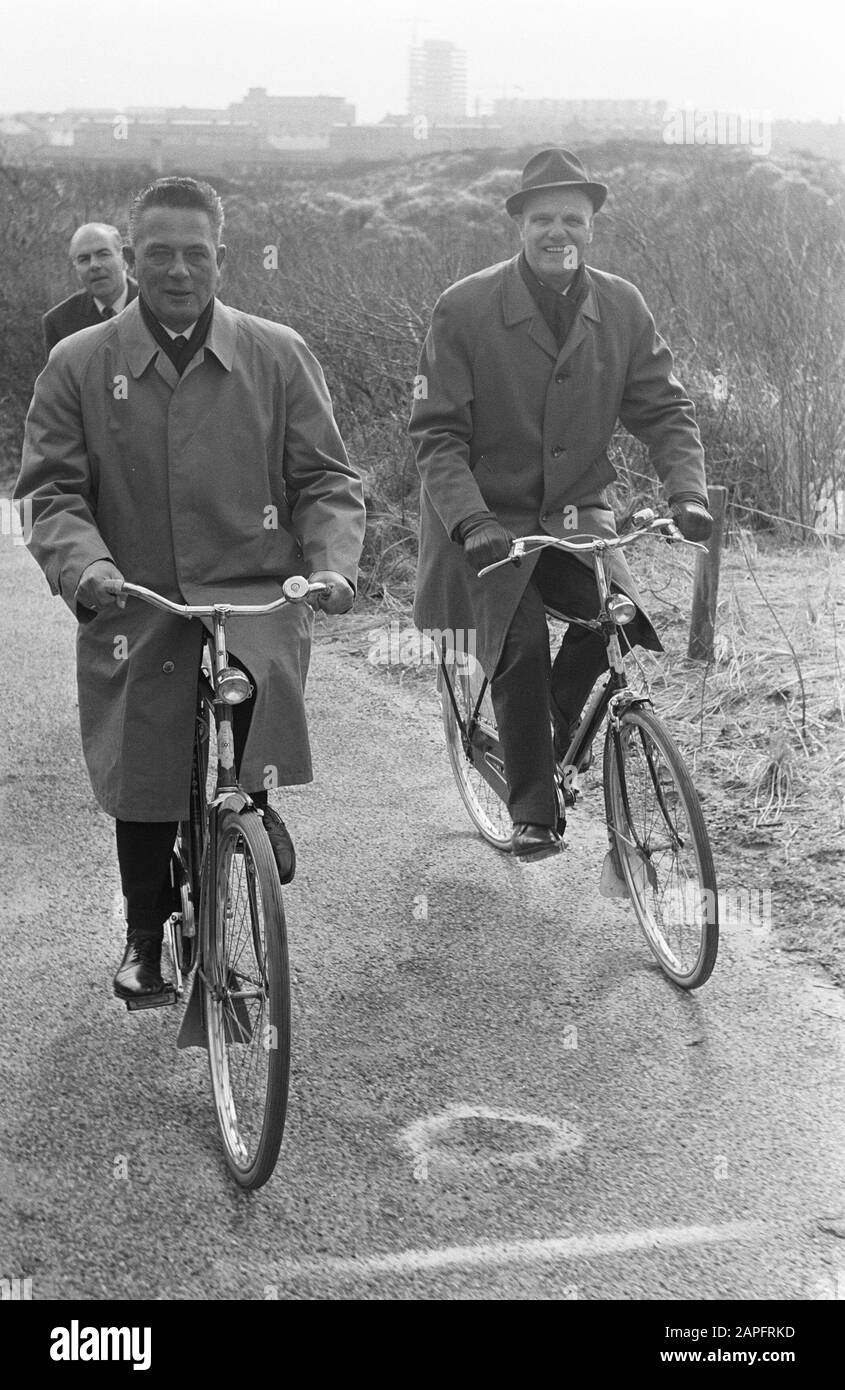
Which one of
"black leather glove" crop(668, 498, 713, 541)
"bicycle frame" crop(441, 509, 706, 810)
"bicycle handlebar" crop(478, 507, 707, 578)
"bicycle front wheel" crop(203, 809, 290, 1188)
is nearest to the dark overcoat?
"bicycle frame" crop(441, 509, 706, 810)

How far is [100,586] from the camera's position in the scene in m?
3.13

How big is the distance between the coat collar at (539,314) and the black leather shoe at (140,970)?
1.98 m

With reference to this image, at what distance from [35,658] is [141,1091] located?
4606 mm

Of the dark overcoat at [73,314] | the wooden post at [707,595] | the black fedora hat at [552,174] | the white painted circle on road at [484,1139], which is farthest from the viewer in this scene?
the dark overcoat at [73,314]

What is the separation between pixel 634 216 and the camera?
51.8 ft

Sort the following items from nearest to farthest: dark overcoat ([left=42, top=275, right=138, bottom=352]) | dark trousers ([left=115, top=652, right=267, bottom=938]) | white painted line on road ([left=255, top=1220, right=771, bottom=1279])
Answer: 1. white painted line on road ([left=255, top=1220, right=771, bottom=1279])
2. dark trousers ([left=115, top=652, right=267, bottom=938])
3. dark overcoat ([left=42, top=275, right=138, bottom=352])

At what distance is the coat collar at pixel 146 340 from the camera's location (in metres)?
3.39

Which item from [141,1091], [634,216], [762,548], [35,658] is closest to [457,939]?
[141,1091]

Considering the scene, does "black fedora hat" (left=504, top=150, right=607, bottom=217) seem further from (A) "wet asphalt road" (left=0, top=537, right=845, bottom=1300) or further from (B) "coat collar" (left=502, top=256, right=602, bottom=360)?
(A) "wet asphalt road" (left=0, top=537, right=845, bottom=1300)

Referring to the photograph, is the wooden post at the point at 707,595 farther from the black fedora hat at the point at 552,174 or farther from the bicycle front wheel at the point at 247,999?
the bicycle front wheel at the point at 247,999

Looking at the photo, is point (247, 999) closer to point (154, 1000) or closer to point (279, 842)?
point (279, 842)

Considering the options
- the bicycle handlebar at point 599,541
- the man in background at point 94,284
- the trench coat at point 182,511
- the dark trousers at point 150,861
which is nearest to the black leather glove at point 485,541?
the bicycle handlebar at point 599,541

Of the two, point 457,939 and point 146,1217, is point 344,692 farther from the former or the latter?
point 146,1217

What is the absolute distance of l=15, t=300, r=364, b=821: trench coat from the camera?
134 inches
